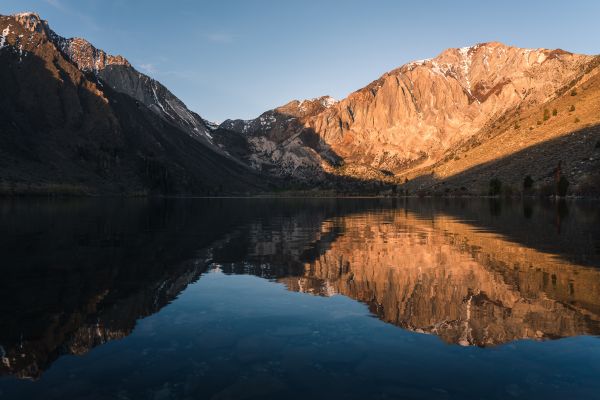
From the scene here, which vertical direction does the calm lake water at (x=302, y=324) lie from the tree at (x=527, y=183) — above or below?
below

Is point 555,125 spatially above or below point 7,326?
above

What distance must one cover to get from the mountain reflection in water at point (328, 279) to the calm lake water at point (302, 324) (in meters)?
0.13

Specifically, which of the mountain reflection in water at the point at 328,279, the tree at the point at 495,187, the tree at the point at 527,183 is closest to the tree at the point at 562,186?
the tree at the point at 527,183

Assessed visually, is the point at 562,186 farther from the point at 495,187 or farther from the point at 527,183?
the point at 495,187

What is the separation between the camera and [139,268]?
28641 millimetres

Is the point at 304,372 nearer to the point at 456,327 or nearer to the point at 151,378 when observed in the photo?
the point at 151,378

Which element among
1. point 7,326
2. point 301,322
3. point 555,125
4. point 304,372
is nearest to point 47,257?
point 7,326

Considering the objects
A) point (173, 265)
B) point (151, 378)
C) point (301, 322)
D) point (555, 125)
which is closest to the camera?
point (151, 378)

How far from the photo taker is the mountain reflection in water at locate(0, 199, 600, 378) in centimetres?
1659

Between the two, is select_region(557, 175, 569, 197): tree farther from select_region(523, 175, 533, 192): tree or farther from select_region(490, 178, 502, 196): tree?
select_region(490, 178, 502, 196): tree

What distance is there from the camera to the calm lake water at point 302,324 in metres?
12.1

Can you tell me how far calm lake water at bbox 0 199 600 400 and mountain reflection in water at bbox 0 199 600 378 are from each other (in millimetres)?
126

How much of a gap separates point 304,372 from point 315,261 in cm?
1972

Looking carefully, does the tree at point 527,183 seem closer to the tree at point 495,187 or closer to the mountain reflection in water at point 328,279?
the tree at point 495,187
